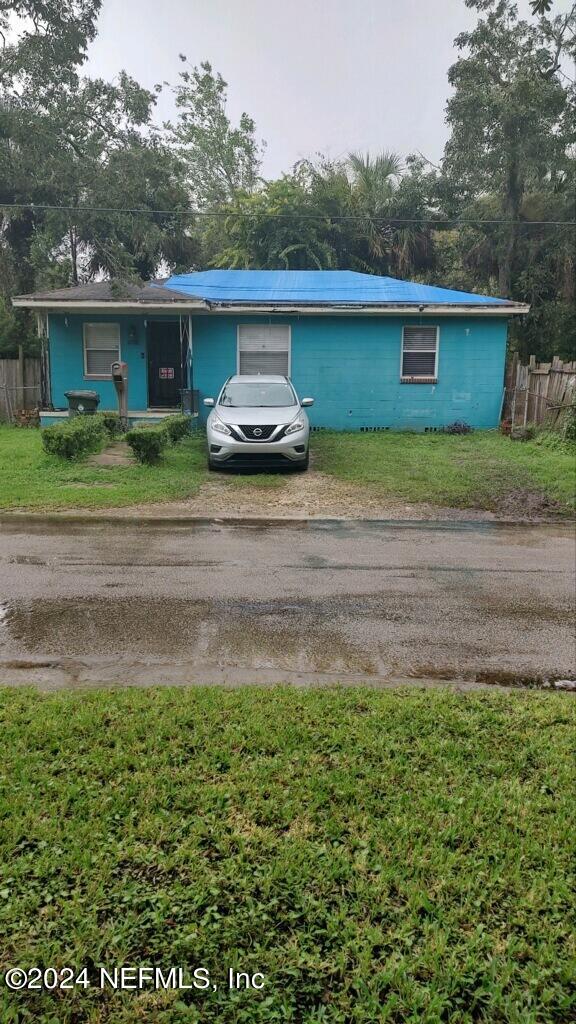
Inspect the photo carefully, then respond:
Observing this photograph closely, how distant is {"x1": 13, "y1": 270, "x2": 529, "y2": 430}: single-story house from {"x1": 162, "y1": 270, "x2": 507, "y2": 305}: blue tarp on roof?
0.10 m

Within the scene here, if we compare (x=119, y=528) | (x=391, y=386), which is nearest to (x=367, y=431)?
(x=391, y=386)

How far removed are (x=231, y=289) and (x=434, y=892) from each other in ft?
54.3

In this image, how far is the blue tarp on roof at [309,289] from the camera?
15.8 meters

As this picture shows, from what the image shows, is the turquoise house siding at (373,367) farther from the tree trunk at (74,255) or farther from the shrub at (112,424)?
the tree trunk at (74,255)

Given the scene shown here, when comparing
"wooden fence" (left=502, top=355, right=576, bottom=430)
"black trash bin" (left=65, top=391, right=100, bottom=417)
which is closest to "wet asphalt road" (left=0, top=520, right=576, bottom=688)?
"wooden fence" (left=502, top=355, right=576, bottom=430)

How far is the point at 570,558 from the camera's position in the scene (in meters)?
6.89

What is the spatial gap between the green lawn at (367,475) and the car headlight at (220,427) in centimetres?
72

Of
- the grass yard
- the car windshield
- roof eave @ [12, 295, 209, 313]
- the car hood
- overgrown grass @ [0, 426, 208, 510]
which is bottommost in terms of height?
the grass yard

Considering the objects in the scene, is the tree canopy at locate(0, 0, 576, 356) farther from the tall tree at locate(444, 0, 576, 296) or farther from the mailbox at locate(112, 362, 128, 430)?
the mailbox at locate(112, 362, 128, 430)

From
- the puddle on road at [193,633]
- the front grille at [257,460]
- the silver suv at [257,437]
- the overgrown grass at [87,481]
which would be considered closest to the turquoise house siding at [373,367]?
the overgrown grass at [87,481]

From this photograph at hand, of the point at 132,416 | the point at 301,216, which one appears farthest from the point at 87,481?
the point at 301,216

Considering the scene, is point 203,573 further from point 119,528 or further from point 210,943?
point 210,943

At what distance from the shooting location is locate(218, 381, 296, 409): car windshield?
38.2 feet

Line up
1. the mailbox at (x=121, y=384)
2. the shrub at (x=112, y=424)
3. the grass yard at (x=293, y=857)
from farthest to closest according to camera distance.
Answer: the shrub at (x=112, y=424)
the mailbox at (x=121, y=384)
the grass yard at (x=293, y=857)
